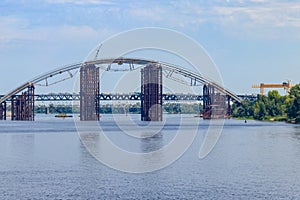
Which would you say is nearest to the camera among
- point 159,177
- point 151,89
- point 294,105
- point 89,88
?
point 159,177

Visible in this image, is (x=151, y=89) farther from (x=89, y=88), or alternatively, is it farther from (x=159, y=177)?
(x=159, y=177)

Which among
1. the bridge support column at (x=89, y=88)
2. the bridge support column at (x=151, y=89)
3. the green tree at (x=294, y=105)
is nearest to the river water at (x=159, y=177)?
the green tree at (x=294, y=105)

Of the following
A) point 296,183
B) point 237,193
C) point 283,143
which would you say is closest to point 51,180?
point 237,193

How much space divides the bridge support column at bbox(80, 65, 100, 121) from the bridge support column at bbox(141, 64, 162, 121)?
12648 millimetres

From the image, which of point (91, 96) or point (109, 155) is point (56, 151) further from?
point (91, 96)

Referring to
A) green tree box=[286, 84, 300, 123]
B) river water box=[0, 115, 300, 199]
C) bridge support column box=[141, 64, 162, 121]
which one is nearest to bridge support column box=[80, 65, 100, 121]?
bridge support column box=[141, 64, 162, 121]

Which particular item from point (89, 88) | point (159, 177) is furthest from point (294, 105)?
point (159, 177)

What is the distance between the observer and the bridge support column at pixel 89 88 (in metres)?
190

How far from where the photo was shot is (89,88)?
189 m

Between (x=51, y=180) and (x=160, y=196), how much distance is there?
994 centimetres

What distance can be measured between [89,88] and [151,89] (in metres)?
16.6

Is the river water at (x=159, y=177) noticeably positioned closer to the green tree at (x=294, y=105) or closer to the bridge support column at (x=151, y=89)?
the green tree at (x=294, y=105)

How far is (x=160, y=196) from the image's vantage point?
43219mm

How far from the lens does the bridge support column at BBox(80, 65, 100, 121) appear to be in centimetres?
18950
